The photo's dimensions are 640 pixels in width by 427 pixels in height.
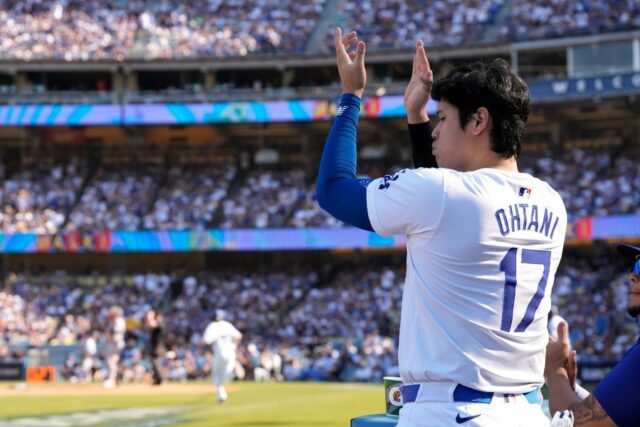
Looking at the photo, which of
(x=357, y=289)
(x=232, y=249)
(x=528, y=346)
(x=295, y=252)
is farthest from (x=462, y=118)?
(x=295, y=252)

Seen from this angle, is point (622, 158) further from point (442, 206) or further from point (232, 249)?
point (442, 206)

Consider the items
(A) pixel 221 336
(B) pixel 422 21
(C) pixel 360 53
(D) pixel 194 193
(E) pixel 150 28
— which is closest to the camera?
(C) pixel 360 53

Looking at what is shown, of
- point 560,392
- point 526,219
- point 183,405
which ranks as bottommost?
point 183,405

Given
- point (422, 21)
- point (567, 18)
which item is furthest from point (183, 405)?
point (422, 21)

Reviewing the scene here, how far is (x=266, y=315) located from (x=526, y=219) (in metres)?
36.4

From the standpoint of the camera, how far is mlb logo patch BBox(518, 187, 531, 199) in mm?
3642

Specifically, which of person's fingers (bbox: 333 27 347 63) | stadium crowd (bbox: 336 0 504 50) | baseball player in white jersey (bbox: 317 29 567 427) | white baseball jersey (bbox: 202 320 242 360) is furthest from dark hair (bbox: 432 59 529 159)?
stadium crowd (bbox: 336 0 504 50)

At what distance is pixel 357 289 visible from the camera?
40.1 m

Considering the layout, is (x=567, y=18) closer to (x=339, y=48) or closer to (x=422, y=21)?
(x=422, y=21)

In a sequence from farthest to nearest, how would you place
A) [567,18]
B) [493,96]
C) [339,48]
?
1. [567,18]
2. [339,48]
3. [493,96]

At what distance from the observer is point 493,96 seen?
142 inches

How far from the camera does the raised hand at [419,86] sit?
4125 millimetres

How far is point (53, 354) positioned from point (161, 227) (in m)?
8.17

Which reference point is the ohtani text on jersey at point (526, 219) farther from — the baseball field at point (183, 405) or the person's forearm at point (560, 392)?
the baseball field at point (183, 405)
